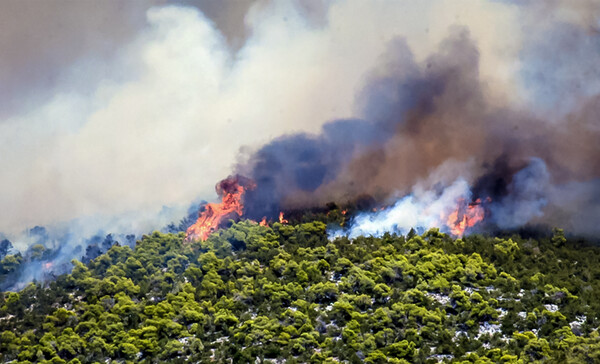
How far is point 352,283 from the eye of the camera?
95.1 metres

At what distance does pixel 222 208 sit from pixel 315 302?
24.9 metres

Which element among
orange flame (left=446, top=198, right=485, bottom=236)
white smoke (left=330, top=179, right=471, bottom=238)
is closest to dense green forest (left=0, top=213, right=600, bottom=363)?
white smoke (left=330, top=179, right=471, bottom=238)

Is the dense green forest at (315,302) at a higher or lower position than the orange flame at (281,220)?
lower

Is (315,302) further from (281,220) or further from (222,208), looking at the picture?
(222,208)

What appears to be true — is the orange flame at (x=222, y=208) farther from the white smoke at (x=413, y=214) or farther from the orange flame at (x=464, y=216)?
the orange flame at (x=464, y=216)

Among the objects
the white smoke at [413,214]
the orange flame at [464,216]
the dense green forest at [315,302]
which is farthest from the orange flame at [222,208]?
the orange flame at [464,216]

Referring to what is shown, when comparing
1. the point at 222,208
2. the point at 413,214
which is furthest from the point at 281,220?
the point at 413,214

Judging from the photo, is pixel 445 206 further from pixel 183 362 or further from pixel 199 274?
pixel 183 362

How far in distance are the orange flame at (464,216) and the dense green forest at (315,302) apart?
197 inches

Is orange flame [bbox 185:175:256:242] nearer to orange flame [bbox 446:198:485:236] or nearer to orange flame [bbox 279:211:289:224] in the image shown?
orange flame [bbox 279:211:289:224]

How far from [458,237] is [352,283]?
678 inches

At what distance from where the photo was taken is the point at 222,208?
115 metres

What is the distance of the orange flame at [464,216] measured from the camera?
359 feet

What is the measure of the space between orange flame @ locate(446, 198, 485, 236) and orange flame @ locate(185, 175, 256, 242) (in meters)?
22.3
